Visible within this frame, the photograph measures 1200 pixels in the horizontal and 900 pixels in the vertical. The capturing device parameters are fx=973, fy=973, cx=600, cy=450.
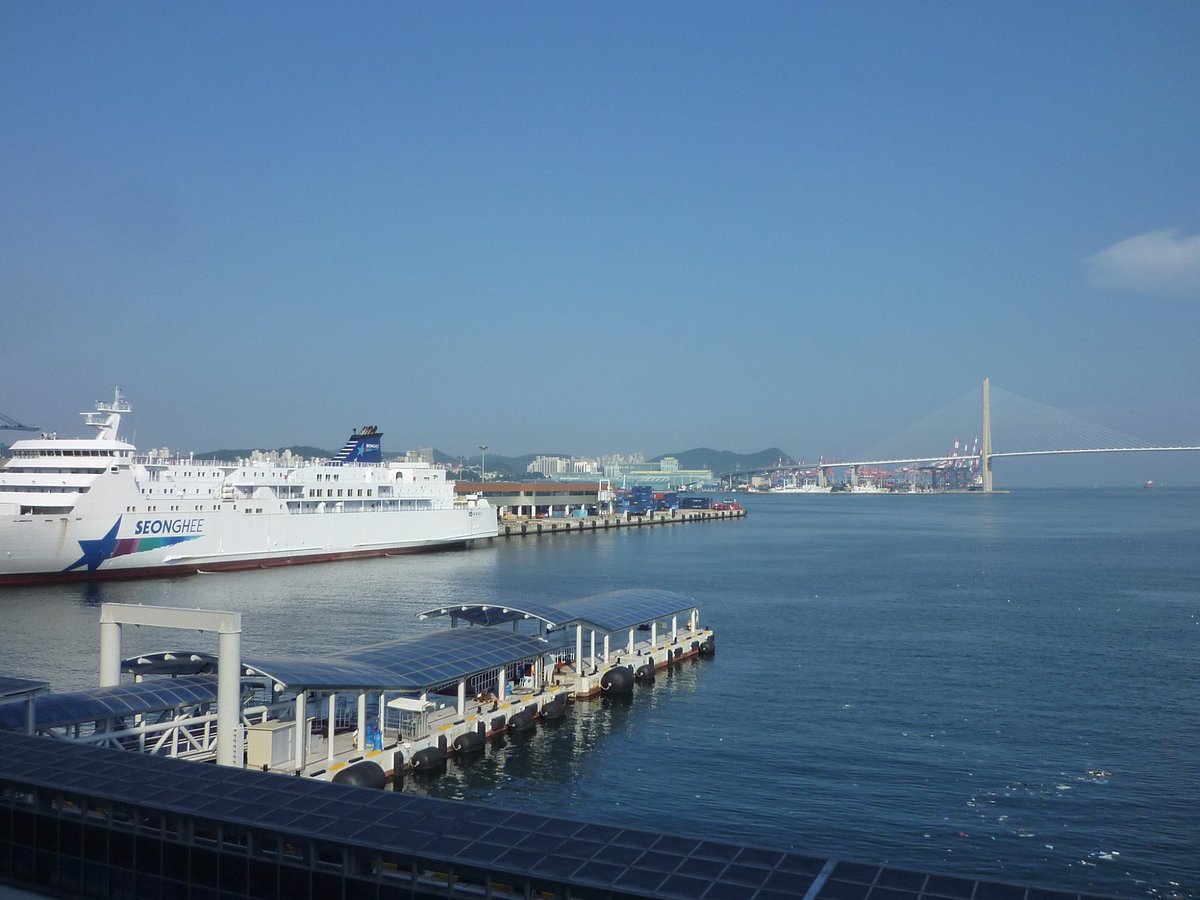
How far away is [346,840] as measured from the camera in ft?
18.7

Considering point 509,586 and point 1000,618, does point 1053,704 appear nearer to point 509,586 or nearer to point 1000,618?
point 1000,618

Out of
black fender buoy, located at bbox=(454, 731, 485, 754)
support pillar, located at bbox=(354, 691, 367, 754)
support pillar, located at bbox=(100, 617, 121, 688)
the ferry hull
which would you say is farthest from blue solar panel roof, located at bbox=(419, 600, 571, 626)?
the ferry hull

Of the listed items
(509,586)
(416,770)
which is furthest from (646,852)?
(509,586)

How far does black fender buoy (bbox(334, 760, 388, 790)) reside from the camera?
36.2 ft

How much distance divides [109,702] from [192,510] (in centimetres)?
2309

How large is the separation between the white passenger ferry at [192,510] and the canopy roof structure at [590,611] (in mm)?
15883

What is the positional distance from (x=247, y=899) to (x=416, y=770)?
6.35 meters

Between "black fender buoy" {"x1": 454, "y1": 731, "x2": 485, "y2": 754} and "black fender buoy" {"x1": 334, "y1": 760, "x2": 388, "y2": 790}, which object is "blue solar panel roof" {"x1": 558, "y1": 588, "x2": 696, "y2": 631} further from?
"black fender buoy" {"x1": 334, "y1": 760, "x2": 388, "y2": 790}

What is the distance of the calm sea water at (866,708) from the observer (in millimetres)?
Result: 10389

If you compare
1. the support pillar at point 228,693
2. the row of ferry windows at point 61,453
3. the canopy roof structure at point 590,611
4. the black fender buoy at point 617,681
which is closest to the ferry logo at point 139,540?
the row of ferry windows at point 61,453

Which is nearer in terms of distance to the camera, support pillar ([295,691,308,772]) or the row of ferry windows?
support pillar ([295,691,308,772])

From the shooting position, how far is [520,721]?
14.3 m

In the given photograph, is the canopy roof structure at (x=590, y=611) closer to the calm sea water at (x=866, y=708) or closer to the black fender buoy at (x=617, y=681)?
the black fender buoy at (x=617, y=681)

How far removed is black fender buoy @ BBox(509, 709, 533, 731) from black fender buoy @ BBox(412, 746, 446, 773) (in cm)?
188
